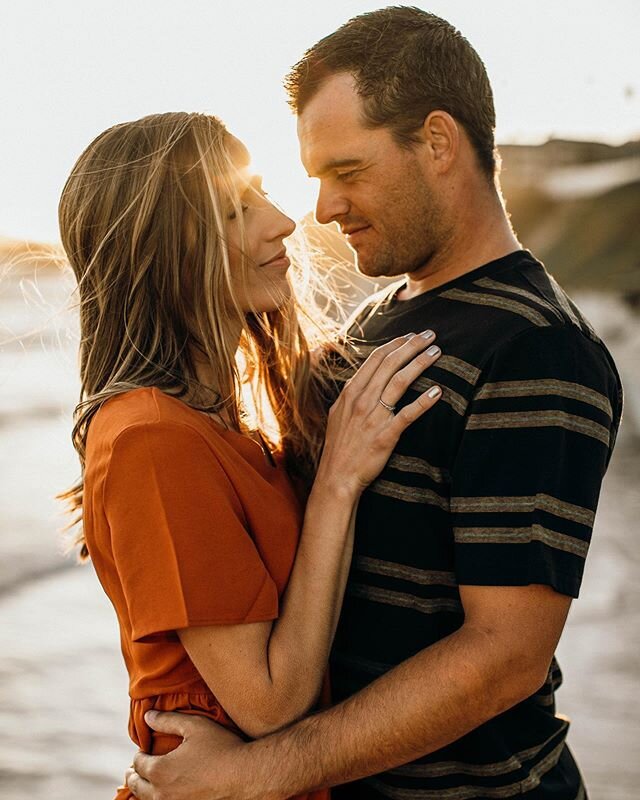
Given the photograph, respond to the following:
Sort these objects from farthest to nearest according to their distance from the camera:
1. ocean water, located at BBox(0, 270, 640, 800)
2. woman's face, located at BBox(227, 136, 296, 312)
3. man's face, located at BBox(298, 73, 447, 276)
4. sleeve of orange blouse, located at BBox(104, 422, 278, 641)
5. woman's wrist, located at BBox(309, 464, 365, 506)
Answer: ocean water, located at BBox(0, 270, 640, 800) < man's face, located at BBox(298, 73, 447, 276) < woman's face, located at BBox(227, 136, 296, 312) < woman's wrist, located at BBox(309, 464, 365, 506) < sleeve of orange blouse, located at BBox(104, 422, 278, 641)

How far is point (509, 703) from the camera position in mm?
1652

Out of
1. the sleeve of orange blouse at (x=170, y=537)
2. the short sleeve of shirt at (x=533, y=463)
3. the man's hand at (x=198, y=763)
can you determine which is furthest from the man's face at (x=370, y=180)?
the man's hand at (x=198, y=763)

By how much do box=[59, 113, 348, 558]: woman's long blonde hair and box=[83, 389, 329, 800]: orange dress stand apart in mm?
143

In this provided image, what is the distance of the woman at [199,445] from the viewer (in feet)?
5.17

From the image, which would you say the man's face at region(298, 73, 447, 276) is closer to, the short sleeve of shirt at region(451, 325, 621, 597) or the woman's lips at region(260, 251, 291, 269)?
the woman's lips at region(260, 251, 291, 269)

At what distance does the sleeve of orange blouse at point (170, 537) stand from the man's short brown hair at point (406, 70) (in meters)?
0.83

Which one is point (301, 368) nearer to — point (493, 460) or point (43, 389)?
point (493, 460)

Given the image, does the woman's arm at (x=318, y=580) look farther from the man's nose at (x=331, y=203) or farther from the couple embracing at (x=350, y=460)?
the man's nose at (x=331, y=203)

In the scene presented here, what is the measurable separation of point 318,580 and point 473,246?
0.76 metres

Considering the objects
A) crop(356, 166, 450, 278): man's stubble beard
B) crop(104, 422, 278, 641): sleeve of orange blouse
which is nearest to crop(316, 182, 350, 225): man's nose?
crop(356, 166, 450, 278): man's stubble beard

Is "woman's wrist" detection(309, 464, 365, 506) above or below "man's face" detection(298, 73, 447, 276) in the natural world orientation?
below

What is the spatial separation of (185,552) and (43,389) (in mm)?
10739

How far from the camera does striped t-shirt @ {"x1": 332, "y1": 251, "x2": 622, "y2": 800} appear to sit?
1594 mm

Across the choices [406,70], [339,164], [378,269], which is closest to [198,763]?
[378,269]
